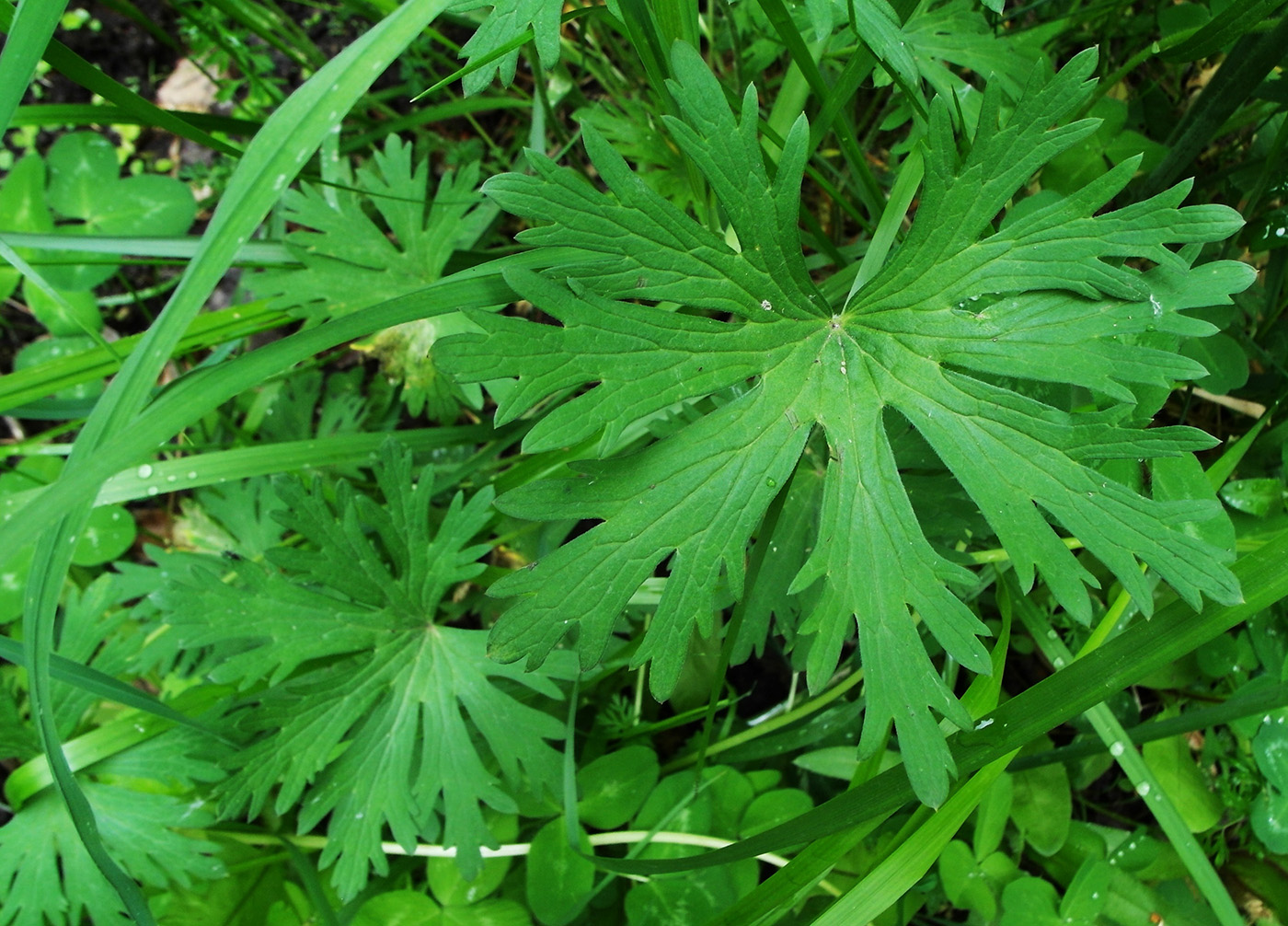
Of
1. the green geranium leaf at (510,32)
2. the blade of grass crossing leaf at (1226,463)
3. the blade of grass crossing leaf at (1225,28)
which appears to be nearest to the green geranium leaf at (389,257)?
the green geranium leaf at (510,32)

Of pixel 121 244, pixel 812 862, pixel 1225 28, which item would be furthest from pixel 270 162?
pixel 1225 28

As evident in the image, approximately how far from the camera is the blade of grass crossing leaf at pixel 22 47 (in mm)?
1083

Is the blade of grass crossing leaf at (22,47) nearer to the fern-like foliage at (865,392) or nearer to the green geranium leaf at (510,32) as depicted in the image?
the green geranium leaf at (510,32)

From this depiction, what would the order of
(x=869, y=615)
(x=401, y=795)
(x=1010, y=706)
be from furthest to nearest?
(x=401, y=795)
(x=1010, y=706)
(x=869, y=615)

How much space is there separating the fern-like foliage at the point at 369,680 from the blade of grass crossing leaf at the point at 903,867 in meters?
0.63

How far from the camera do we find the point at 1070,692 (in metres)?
1.28

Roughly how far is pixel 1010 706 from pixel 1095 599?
22.4 inches

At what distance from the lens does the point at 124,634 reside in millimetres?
2326

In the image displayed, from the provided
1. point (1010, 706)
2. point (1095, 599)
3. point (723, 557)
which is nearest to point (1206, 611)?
point (1010, 706)

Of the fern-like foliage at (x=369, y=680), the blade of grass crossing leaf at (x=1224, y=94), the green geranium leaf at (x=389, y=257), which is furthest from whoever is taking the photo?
the green geranium leaf at (x=389, y=257)

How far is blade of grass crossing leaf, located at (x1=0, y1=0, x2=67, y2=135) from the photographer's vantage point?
108 centimetres

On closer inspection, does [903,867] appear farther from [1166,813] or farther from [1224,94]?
[1224,94]

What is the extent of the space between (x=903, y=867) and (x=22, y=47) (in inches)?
69.3

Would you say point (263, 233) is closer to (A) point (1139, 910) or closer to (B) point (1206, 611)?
(B) point (1206, 611)
